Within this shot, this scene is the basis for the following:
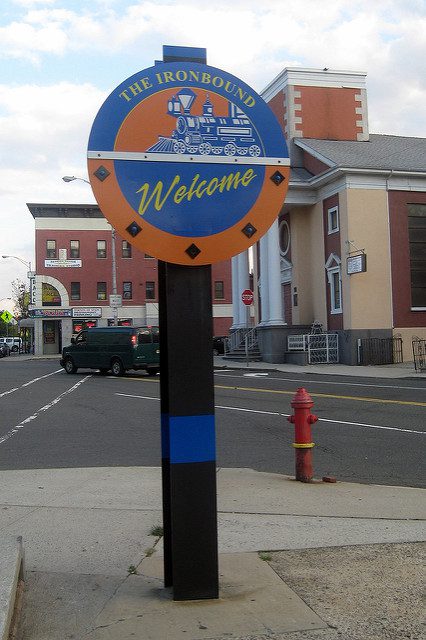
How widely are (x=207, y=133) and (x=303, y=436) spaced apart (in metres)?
4.08

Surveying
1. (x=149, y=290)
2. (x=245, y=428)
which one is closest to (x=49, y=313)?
(x=149, y=290)

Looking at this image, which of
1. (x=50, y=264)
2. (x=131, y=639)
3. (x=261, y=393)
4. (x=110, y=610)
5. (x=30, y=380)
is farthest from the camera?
(x=50, y=264)

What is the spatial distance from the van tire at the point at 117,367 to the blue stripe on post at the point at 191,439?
22686 mm

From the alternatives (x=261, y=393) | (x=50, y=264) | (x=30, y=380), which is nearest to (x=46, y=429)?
(x=261, y=393)

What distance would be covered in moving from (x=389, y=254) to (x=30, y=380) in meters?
16.2

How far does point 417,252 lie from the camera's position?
105ft

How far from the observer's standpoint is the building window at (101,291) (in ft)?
193

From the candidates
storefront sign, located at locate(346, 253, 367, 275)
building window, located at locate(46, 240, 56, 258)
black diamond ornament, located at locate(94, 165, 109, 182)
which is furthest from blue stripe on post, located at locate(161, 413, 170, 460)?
building window, located at locate(46, 240, 56, 258)

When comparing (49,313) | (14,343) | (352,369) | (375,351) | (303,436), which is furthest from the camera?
(14,343)

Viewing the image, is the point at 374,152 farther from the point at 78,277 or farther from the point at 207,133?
the point at 207,133

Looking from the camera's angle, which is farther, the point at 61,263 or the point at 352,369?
the point at 61,263

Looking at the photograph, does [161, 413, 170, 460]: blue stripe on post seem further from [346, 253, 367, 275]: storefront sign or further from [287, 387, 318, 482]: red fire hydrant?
[346, 253, 367, 275]: storefront sign

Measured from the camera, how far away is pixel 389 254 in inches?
1230

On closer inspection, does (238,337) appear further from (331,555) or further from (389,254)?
(331,555)
